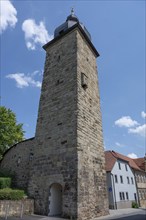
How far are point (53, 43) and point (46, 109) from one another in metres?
5.47

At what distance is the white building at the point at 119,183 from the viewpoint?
18.6 meters

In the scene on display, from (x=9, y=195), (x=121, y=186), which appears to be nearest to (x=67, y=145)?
(x=9, y=195)

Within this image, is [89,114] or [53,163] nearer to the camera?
[53,163]

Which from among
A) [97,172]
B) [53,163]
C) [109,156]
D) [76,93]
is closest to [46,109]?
[76,93]

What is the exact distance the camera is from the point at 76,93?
9961mm

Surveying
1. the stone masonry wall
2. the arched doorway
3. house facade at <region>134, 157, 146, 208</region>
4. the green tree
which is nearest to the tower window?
the stone masonry wall

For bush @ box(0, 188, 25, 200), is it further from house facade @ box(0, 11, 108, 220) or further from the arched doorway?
the arched doorway

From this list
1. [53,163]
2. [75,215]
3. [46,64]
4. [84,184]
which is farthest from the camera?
[46,64]

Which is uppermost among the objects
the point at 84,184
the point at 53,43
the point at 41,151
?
the point at 53,43

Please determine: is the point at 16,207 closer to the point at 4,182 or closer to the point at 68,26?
the point at 4,182

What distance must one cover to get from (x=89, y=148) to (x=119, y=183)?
43.1ft

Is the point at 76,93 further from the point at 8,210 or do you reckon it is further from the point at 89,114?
the point at 8,210

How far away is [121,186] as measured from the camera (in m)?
20.5

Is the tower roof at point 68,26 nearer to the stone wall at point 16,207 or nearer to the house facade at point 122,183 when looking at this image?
the stone wall at point 16,207
